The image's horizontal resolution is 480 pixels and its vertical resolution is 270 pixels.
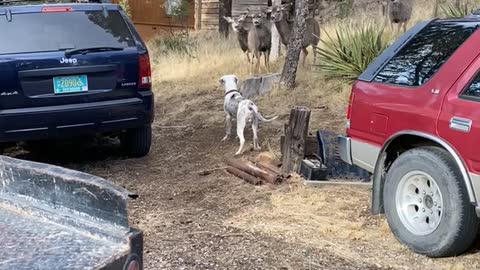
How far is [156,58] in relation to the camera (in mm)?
16312

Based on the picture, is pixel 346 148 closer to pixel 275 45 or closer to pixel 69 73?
pixel 69 73

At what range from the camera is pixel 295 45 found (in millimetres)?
10820

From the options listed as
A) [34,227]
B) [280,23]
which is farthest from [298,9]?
[34,227]

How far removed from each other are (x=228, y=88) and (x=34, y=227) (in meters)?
6.44

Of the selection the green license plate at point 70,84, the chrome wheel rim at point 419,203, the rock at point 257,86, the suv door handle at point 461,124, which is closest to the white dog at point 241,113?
the green license plate at point 70,84

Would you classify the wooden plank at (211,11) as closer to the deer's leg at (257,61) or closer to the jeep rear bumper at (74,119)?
the deer's leg at (257,61)

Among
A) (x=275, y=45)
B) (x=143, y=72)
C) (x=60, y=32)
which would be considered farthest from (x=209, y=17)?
(x=60, y=32)

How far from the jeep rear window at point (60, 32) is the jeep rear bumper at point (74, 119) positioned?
613 millimetres

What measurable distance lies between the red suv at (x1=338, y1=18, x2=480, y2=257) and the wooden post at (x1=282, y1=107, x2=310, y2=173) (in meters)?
1.15

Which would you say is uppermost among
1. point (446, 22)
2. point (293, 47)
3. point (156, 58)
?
point (446, 22)

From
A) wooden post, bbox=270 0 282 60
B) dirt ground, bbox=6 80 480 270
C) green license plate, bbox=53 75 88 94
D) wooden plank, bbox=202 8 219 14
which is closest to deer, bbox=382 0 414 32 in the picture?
wooden post, bbox=270 0 282 60

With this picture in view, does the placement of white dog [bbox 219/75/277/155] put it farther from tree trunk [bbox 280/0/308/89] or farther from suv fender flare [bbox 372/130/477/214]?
suv fender flare [bbox 372/130/477/214]

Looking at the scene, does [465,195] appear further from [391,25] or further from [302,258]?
[391,25]

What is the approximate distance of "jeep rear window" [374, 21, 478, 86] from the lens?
4937 millimetres
